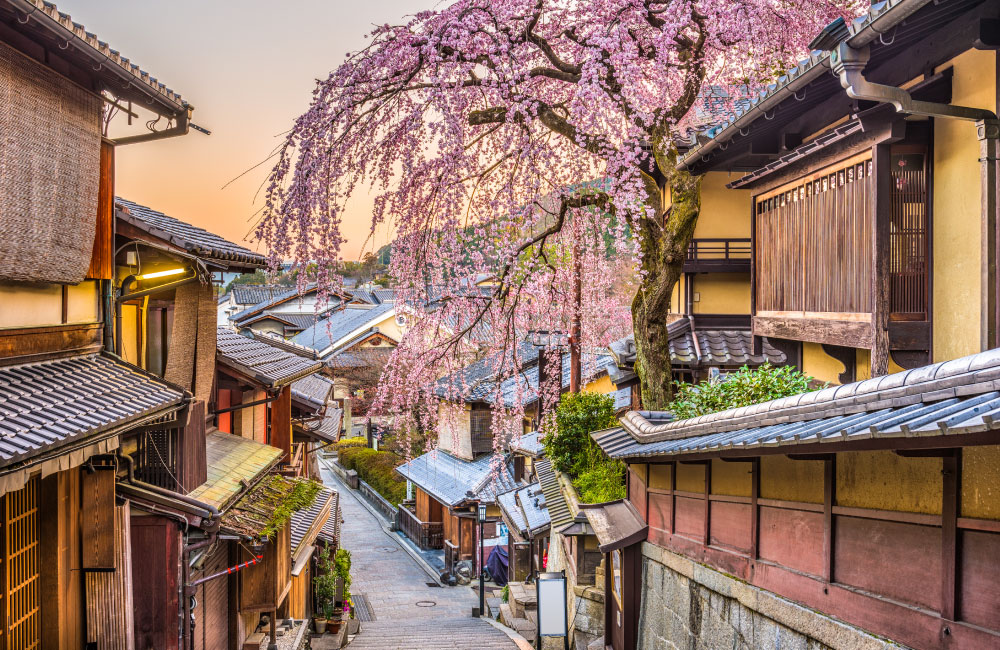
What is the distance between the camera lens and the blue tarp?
27.4 meters

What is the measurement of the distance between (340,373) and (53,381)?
41.5m

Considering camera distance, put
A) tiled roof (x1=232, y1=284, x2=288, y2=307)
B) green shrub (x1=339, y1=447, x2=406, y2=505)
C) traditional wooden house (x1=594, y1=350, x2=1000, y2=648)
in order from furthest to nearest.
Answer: tiled roof (x1=232, y1=284, x2=288, y2=307) < green shrub (x1=339, y1=447, x2=406, y2=505) < traditional wooden house (x1=594, y1=350, x2=1000, y2=648)

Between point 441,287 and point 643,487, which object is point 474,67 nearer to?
point 441,287

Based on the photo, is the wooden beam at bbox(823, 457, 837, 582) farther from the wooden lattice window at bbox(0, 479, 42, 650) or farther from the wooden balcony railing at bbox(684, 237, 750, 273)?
the wooden balcony railing at bbox(684, 237, 750, 273)

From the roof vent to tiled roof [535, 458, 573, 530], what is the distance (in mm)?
9300

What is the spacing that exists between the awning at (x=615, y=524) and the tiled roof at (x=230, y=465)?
17.6ft

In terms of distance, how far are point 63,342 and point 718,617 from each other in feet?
23.7

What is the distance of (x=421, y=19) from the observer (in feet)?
29.6

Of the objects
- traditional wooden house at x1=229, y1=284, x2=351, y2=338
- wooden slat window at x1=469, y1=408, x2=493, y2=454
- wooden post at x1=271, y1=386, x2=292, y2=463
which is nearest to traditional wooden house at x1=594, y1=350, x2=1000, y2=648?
wooden post at x1=271, y1=386, x2=292, y2=463

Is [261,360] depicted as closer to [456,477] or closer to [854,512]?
[854,512]

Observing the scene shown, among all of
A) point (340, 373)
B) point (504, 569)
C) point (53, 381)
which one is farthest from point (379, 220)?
point (340, 373)

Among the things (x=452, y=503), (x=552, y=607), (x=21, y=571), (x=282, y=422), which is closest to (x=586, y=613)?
(x=552, y=607)

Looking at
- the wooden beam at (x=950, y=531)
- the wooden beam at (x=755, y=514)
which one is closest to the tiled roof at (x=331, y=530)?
the wooden beam at (x=755, y=514)

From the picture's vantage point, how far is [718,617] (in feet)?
24.2
